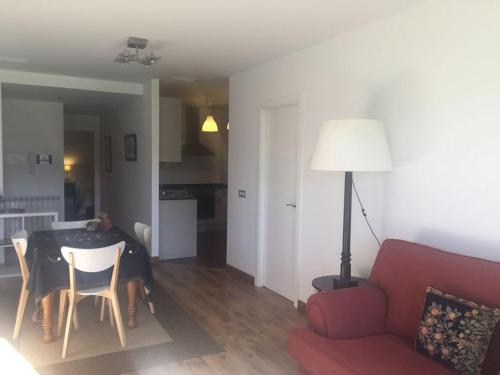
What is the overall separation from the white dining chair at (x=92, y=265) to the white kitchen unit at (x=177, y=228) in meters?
2.72

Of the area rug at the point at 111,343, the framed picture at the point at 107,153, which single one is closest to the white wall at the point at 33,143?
the framed picture at the point at 107,153

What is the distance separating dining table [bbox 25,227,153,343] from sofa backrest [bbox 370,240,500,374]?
1.82m

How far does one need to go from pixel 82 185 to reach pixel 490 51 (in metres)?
9.21

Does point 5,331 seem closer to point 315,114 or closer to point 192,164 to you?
point 315,114

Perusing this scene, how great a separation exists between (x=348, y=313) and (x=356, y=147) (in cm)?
97

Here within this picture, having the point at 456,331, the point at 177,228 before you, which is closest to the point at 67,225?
the point at 177,228

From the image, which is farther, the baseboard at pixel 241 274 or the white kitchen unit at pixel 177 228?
the white kitchen unit at pixel 177 228

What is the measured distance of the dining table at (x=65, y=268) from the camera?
314 cm

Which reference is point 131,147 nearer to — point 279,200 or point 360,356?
point 279,200

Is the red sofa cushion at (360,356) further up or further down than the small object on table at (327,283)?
further down

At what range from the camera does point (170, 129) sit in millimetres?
6438

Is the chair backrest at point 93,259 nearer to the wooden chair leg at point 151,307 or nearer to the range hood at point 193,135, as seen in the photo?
the wooden chair leg at point 151,307

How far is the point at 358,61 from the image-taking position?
130 inches

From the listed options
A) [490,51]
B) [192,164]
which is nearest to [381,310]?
[490,51]
